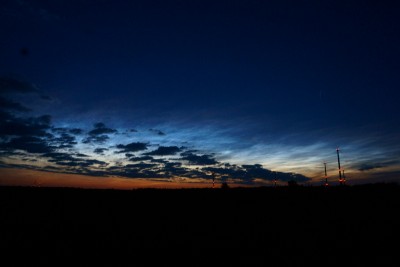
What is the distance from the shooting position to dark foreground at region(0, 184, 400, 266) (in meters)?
9.47

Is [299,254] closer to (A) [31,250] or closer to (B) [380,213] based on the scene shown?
(B) [380,213]

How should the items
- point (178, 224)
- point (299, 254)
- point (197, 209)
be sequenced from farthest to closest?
point (197, 209) → point (178, 224) → point (299, 254)

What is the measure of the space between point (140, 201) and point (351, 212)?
1163 cm

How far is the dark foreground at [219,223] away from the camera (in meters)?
9.47

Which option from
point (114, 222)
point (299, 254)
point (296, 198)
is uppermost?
point (296, 198)

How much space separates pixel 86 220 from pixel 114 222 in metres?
1.45

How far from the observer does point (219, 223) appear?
11938 mm

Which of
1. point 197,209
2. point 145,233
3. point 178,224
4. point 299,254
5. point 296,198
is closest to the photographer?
point 299,254

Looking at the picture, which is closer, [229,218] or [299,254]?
[299,254]

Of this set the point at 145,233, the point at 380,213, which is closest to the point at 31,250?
the point at 145,233

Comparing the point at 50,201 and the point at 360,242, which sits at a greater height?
the point at 50,201

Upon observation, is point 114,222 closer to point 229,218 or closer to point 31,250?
point 31,250

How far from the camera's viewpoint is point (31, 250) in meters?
9.38

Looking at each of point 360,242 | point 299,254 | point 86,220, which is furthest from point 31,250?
point 360,242
